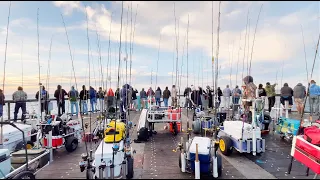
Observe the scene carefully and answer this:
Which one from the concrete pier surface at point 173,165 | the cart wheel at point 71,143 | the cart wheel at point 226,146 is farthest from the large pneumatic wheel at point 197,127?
the cart wheel at point 71,143

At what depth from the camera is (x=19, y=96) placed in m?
10.2

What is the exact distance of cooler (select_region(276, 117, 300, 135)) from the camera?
6713 millimetres

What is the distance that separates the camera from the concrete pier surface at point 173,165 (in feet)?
13.8

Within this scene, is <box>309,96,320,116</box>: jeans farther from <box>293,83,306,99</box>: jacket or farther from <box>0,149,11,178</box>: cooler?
<box>0,149,11,178</box>: cooler

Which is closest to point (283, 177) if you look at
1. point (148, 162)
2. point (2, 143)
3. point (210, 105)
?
point (148, 162)

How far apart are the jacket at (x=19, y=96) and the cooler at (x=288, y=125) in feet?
35.8

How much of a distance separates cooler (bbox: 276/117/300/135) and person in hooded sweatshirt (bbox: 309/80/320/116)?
4.10 meters

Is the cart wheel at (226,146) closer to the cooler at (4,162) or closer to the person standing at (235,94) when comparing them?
the cooler at (4,162)

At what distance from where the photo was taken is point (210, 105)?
15.0 meters

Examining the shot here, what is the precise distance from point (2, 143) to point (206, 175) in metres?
4.68

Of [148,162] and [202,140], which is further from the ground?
[202,140]

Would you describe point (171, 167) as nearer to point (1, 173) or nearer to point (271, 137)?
point (1, 173)

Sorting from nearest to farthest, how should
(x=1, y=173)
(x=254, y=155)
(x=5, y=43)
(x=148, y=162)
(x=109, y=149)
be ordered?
(x=1, y=173), (x=109, y=149), (x=5, y=43), (x=148, y=162), (x=254, y=155)

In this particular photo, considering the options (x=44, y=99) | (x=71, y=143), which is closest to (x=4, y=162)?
(x=71, y=143)
